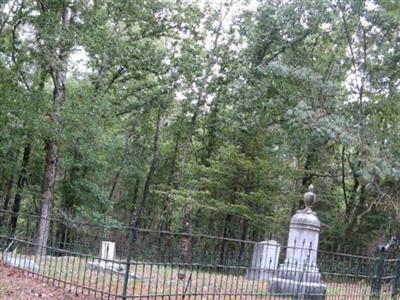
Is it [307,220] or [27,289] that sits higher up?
[307,220]

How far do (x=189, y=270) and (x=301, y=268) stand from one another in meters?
2.84

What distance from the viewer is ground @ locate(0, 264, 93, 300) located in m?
6.48

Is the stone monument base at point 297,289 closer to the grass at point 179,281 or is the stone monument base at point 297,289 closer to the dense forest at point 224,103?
the grass at point 179,281

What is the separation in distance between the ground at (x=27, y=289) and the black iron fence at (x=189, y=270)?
15 centimetres

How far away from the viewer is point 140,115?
26.2 meters

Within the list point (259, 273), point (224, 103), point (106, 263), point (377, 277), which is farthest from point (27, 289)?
point (224, 103)

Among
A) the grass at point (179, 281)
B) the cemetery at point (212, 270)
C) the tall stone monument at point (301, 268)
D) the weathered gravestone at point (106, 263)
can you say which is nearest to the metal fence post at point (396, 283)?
the cemetery at point (212, 270)

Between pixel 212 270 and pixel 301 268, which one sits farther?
pixel 301 268

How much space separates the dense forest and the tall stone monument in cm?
331

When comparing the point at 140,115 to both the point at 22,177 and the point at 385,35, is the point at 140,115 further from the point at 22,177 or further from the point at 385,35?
the point at 385,35

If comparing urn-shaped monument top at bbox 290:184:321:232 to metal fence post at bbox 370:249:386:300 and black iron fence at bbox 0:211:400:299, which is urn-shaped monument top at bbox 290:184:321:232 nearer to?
black iron fence at bbox 0:211:400:299

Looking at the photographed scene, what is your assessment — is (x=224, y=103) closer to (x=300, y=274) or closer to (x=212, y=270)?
(x=300, y=274)

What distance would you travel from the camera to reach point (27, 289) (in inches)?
270

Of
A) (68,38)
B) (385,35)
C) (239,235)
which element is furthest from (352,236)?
(68,38)
